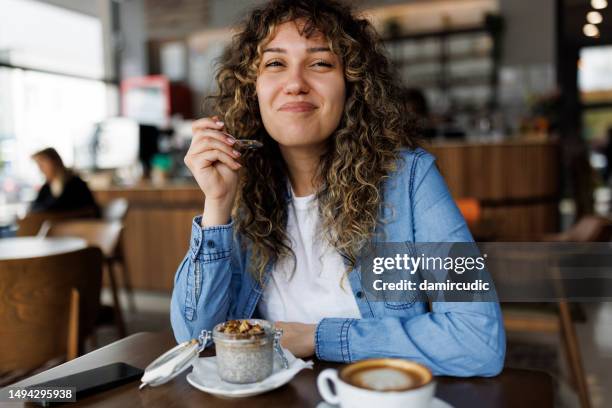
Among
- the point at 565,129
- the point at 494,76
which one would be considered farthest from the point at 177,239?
the point at 565,129

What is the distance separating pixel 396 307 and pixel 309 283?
0.20 meters

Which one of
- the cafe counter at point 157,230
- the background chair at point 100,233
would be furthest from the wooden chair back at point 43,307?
the cafe counter at point 157,230

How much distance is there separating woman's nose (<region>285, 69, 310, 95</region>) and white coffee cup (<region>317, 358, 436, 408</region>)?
627 mm

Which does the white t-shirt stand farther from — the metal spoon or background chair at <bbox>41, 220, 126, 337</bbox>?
background chair at <bbox>41, 220, 126, 337</bbox>

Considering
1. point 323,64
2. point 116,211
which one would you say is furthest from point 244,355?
point 116,211

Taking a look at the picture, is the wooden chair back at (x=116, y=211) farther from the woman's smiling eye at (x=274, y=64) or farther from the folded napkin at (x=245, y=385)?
the folded napkin at (x=245, y=385)

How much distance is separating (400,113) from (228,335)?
716mm

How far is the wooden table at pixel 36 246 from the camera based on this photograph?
2297 mm

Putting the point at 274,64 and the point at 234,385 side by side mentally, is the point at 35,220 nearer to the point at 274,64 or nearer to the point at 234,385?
the point at 274,64

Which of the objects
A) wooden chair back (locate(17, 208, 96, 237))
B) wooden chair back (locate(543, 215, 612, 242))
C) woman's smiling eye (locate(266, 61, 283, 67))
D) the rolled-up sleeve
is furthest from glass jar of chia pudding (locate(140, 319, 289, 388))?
wooden chair back (locate(17, 208, 96, 237))

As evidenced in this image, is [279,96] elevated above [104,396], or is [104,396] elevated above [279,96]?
[279,96]

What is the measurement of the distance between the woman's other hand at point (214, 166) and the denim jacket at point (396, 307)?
0.04 meters

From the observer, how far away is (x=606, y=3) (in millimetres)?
3621

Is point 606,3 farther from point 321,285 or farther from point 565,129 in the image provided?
point 565,129
